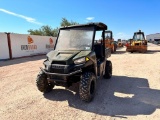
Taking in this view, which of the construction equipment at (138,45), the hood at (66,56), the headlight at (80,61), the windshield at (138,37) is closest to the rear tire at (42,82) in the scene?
the hood at (66,56)

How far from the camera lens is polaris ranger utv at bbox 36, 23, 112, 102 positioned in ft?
16.4

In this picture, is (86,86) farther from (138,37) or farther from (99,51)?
(138,37)

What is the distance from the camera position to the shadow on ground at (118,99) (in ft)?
15.4

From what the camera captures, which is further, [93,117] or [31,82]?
[31,82]

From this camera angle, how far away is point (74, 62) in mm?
5090

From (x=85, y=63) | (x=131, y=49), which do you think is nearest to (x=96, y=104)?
(x=85, y=63)

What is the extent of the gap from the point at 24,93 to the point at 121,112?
134 inches

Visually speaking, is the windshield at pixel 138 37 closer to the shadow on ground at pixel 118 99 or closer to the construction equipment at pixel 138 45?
the construction equipment at pixel 138 45

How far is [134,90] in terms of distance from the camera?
6.32 m

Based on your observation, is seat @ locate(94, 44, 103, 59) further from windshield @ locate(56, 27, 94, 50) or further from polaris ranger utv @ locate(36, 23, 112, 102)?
windshield @ locate(56, 27, 94, 50)

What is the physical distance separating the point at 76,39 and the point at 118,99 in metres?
2.26

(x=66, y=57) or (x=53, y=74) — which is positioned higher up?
(x=66, y=57)

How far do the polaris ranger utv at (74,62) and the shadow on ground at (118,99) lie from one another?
302mm

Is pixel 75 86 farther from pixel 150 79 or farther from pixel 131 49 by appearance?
pixel 131 49
